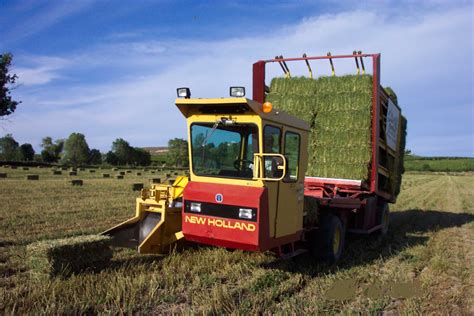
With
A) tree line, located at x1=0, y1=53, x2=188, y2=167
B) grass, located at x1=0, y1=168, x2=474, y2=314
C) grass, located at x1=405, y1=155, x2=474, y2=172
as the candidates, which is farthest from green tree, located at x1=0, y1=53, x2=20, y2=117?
grass, located at x1=405, y1=155, x2=474, y2=172

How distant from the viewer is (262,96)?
9.75 metres

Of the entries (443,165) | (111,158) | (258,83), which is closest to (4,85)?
(258,83)

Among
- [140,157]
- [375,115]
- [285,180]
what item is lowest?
[285,180]

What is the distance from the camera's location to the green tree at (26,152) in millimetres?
73925

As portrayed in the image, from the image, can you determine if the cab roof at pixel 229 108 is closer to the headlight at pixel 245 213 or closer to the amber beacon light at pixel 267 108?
the amber beacon light at pixel 267 108

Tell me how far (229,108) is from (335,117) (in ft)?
13.0

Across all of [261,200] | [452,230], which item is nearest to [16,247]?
[261,200]

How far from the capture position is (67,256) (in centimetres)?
575

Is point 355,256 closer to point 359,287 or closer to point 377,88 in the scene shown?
point 359,287

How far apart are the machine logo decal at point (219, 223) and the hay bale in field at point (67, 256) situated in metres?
1.28

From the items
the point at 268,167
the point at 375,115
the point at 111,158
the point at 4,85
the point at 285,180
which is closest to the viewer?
the point at 268,167

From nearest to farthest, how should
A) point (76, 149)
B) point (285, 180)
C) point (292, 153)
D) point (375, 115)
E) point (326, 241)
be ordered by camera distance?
point (285, 180), point (292, 153), point (326, 241), point (375, 115), point (76, 149)

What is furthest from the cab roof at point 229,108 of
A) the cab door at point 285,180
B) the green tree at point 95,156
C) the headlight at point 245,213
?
the green tree at point 95,156

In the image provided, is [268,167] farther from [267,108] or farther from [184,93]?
[184,93]
